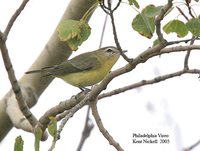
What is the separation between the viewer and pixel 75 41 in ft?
11.0

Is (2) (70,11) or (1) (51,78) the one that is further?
(1) (51,78)

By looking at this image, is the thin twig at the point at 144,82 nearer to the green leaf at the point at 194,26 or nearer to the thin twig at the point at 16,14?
the green leaf at the point at 194,26

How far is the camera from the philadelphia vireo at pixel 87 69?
557cm

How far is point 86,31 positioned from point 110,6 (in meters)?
0.48

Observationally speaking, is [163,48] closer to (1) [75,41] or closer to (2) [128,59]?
(2) [128,59]

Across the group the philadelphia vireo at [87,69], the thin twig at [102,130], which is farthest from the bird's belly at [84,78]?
the thin twig at [102,130]

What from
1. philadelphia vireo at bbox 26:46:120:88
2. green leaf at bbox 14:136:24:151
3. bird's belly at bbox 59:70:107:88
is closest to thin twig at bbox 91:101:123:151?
green leaf at bbox 14:136:24:151

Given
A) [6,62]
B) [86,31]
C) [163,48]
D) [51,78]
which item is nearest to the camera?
[163,48]

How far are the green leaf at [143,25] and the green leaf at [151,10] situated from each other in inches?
2.6

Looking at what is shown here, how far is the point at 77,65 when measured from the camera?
233 inches

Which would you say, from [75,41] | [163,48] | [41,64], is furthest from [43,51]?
[163,48]

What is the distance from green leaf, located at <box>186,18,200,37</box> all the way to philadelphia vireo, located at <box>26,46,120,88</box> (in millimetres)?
2229

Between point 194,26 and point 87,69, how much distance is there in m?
2.73

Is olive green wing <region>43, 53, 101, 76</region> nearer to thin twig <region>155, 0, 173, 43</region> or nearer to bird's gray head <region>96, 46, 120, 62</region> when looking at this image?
bird's gray head <region>96, 46, 120, 62</region>
